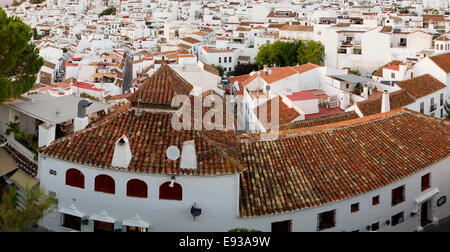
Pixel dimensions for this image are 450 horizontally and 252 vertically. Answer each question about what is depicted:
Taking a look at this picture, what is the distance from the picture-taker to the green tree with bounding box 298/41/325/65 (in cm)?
4806

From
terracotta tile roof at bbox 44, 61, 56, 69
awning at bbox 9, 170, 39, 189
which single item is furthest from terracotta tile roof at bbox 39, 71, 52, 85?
awning at bbox 9, 170, 39, 189

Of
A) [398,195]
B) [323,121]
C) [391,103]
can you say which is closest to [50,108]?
[398,195]

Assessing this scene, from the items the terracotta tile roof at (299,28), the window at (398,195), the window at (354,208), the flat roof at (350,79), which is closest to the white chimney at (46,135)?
the window at (354,208)

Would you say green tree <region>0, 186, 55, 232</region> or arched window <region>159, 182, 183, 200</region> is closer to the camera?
green tree <region>0, 186, 55, 232</region>

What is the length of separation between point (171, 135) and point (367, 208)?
5.34m

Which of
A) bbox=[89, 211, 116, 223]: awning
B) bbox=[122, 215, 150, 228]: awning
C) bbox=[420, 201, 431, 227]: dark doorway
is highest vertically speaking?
Answer: bbox=[89, 211, 116, 223]: awning

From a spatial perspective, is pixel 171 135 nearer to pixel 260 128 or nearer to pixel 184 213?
pixel 184 213

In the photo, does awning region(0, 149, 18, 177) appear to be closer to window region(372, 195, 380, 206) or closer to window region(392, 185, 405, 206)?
window region(372, 195, 380, 206)

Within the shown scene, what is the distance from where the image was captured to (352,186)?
12.8 m

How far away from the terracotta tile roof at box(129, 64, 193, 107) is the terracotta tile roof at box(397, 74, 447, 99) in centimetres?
1628

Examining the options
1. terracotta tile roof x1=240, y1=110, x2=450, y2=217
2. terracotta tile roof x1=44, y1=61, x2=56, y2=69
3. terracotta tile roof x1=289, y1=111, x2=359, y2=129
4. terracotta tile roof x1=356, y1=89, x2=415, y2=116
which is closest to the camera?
terracotta tile roof x1=240, y1=110, x2=450, y2=217

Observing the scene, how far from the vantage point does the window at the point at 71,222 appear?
12.2 meters

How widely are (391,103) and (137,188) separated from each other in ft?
53.4

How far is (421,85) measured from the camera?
27.6 metres
